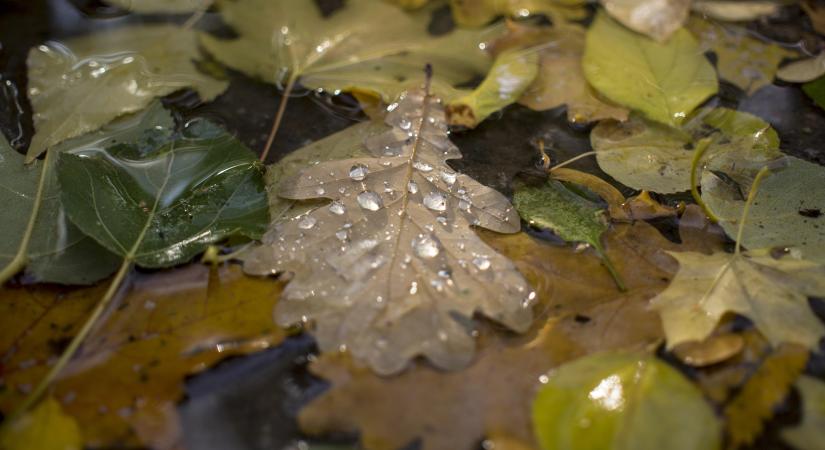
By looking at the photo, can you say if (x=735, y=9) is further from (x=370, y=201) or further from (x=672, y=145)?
(x=370, y=201)

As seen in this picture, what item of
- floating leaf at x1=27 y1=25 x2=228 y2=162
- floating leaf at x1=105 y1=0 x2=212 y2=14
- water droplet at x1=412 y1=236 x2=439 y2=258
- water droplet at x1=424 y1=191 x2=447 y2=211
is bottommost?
water droplet at x1=424 y1=191 x2=447 y2=211

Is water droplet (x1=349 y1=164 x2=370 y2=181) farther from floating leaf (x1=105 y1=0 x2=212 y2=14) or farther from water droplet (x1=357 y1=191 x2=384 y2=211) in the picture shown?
floating leaf (x1=105 y1=0 x2=212 y2=14)

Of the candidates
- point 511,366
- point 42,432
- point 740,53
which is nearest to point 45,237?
point 42,432

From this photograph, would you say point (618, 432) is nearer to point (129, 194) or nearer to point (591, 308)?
point (591, 308)

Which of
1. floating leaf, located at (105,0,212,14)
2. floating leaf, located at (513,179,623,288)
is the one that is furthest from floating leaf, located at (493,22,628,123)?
floating leaf, located at (105,0,212,14)

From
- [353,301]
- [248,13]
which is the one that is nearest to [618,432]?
[353,301]

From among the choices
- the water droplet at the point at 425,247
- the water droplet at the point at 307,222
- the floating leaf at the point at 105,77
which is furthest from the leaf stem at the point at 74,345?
the water droplet at the point at 425,247
